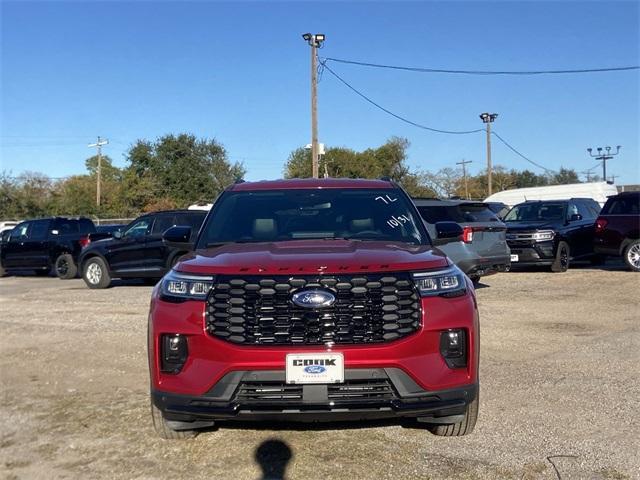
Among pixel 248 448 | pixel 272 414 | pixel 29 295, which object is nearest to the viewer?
pixel 272 414

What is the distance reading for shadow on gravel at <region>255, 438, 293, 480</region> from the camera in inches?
160

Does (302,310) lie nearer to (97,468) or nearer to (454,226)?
(97,468)

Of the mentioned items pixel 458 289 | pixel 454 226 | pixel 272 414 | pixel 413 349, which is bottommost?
pixel 272 414

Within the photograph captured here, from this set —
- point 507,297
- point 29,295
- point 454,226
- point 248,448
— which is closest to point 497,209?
point 507,297

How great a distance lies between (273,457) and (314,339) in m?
0.96

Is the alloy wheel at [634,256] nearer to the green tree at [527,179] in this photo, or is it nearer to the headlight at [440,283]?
the headlight at [440,283]

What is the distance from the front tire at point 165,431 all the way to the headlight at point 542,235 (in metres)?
11.9

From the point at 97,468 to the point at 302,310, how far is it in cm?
167

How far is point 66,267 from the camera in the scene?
1814 centimetres

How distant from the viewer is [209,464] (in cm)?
423

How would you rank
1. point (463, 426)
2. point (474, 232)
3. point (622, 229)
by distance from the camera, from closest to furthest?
point (463, 426)
point (474, 232)
point (622, 229)

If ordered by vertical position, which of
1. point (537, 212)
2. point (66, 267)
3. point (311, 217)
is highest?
point (537, 212)

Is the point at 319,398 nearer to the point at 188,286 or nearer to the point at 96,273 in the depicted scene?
the point at 188,286

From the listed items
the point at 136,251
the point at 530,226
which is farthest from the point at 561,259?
the point at 136,251
